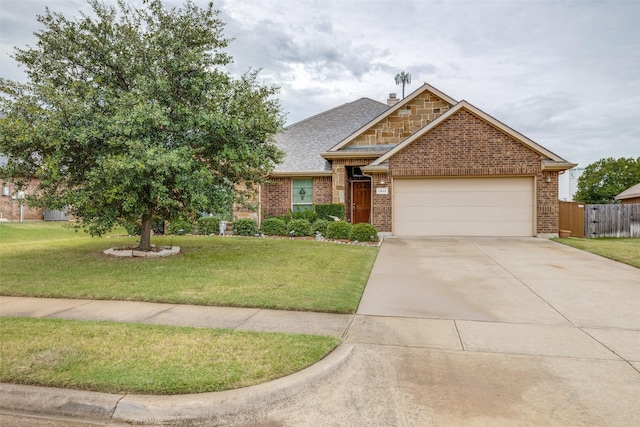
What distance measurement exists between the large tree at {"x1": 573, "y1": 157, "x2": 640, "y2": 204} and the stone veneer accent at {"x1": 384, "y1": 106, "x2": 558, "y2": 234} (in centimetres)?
3478

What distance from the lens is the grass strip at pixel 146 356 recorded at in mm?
3158

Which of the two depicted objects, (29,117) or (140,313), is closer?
(140,313)

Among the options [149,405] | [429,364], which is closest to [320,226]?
[429,364]

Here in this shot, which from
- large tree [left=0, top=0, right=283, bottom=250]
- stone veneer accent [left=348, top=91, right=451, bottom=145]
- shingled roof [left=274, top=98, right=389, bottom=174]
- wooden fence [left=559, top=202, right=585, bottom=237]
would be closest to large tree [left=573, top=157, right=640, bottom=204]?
wooden fence [left=559, top=202, right=585, bottom=237]

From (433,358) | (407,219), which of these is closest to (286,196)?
(407,219)

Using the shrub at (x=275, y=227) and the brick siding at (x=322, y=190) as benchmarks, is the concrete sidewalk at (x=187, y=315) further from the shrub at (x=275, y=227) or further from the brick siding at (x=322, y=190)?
the brick siding at (x=322, y=190)

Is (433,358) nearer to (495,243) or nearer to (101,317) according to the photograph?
(101,317)

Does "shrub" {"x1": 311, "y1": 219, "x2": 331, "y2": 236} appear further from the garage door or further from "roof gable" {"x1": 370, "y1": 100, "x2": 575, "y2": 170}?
"roof gable" {"x1": 370, "y1": 100, "x2": 575, "y2": 170}

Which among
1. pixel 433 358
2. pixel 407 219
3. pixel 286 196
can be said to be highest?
pixel 286 196

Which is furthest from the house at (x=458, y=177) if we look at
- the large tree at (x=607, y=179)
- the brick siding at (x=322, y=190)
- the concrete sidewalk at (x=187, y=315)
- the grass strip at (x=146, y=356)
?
the large tree at (x=607, y=179)

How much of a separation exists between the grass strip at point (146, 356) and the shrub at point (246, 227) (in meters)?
11.2

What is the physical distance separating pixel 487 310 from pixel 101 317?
18.1 ft

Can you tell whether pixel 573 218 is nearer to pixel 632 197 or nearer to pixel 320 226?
pixel 320 226

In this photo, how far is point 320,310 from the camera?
17.7 ft
